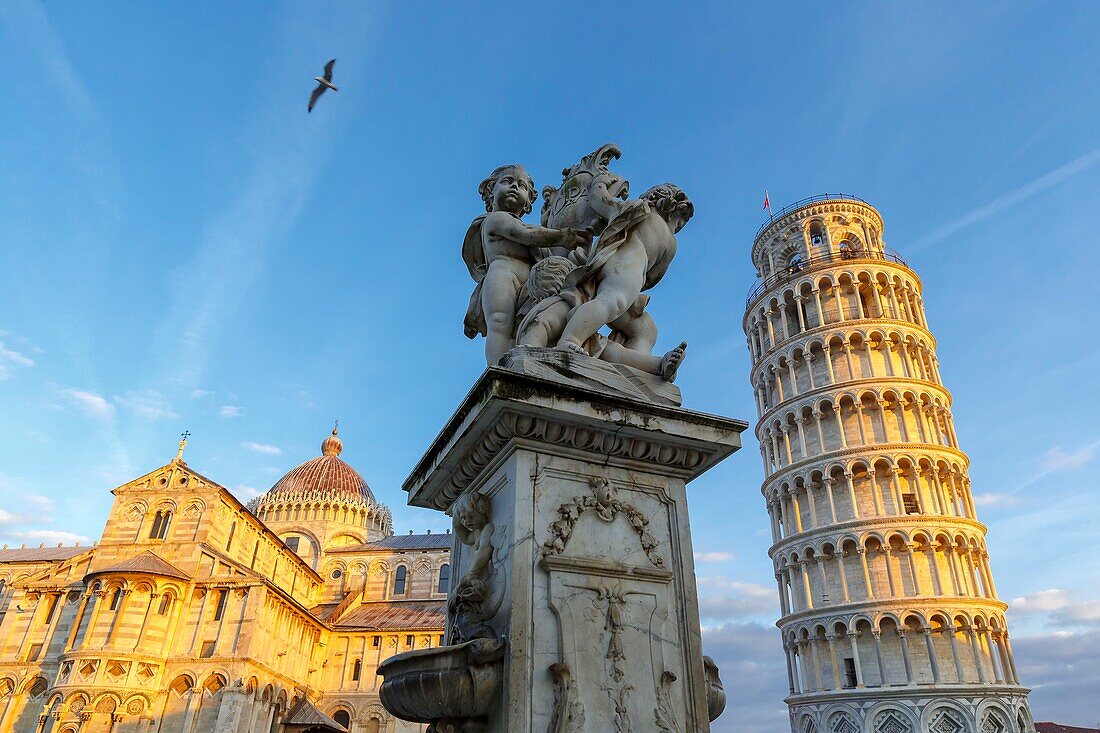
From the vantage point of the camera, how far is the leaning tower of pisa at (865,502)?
33.8 meters

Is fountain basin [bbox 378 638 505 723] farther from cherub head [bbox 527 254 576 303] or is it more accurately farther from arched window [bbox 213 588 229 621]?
arched window [bbox 213 588 229 621]

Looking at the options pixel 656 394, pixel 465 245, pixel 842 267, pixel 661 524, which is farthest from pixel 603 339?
pixel 842 267

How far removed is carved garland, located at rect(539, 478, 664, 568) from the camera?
344 centimetres

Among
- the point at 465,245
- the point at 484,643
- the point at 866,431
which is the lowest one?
the point at 484,643

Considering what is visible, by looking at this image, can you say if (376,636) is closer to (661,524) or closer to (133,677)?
(133,677)

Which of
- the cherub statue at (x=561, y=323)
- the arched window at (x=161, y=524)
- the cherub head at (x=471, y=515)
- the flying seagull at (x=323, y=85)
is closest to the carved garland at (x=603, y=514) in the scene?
the cherub head at (x=471, y=515)

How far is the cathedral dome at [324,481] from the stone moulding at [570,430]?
6496 cm

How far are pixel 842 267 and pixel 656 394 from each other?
4384 centimetres

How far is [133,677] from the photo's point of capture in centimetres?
3628

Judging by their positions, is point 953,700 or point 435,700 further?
point 953,700

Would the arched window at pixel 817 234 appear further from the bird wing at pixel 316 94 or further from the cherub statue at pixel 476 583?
the cherub statue at pixel 476 583

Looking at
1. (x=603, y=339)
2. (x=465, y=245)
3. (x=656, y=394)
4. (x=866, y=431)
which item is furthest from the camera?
(x=866, y=431)

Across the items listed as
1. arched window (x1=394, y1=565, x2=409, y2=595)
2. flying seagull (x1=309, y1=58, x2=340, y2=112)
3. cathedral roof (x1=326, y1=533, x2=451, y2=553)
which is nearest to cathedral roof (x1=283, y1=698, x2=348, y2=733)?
arched window (x1=394, y1=565, x2=409, y2=595)

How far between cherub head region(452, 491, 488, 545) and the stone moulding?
202mm
